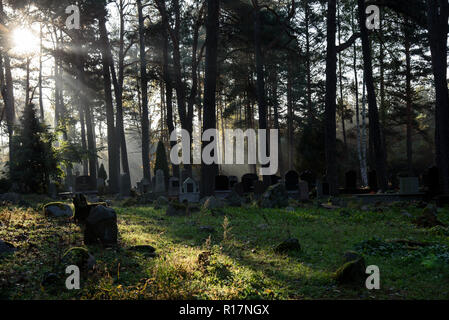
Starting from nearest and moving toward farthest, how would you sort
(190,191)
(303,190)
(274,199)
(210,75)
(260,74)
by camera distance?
(274,199) < (210,75) < (190,191) < (303,190) < (260,74)

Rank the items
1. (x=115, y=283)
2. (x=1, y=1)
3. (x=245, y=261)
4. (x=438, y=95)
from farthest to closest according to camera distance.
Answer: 1. (x=1, y=1)
2. (x=438, y=95)
3. (x=245, y=261)
4. (x=115, y=283)

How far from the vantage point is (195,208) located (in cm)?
1338

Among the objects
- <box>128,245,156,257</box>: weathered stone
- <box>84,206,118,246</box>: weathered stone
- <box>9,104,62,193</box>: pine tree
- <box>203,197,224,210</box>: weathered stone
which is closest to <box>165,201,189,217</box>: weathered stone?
<box>203,197,224,210</box>: weathered stone

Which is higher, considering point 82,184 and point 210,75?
point 210,75

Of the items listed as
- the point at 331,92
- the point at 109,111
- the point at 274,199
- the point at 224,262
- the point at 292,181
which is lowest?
the point at 224,262

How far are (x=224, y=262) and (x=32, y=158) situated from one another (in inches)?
594

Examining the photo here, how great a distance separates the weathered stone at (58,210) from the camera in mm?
9797

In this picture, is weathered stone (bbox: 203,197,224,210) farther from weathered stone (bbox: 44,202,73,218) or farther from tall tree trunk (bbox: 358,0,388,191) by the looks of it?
tall tree trunk (bbox: 358,0,388,191)

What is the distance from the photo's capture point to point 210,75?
16125mm

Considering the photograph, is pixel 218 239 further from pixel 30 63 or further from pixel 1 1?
pixel 30 63

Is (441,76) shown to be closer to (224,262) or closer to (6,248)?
(224,262)

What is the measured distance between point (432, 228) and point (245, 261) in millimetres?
5308

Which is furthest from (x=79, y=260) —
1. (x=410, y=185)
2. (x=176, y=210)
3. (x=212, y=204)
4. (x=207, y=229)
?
(x=410, y=185)
